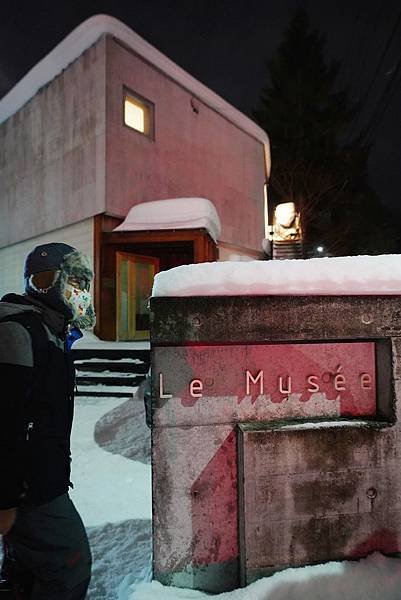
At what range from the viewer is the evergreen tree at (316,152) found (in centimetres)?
2425

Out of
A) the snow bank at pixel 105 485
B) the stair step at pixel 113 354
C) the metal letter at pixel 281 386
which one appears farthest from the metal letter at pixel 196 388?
the stair step at pixel 113 354

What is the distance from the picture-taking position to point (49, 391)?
1688 millimetres

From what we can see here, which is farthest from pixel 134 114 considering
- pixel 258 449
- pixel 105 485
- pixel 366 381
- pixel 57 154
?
pixel 258 449

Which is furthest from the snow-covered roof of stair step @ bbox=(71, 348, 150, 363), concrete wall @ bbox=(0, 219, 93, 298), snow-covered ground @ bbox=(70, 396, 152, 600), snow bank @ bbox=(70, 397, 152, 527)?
snow bank @ bbox=(70, 397, 152, 527)

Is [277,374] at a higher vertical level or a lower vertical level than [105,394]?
higher

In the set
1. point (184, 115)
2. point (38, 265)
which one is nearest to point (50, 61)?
point (184, 115)

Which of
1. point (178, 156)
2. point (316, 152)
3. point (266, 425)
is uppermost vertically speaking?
point (316, 152)

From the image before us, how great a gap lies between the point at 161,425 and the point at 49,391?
33.7 inches

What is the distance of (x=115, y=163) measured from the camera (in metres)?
10.5

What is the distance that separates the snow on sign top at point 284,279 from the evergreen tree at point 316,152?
2168 centimetres

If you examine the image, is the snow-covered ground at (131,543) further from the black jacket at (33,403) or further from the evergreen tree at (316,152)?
the evergreen tree at (316,152)

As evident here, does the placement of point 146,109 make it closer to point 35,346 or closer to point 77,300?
point 77,300

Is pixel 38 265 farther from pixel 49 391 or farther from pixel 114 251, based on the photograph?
pixel 114 251

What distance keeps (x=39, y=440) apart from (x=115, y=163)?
32.6ft
